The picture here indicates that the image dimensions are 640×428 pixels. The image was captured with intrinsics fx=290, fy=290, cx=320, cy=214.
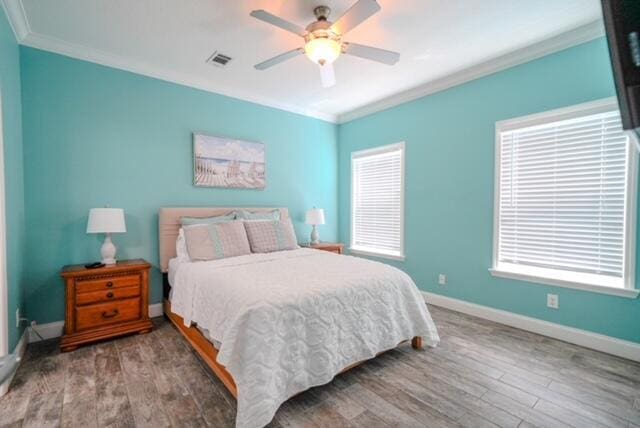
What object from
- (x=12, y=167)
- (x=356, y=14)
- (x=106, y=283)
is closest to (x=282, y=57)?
(x=356, y=14)

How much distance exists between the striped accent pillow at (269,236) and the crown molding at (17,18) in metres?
2.42

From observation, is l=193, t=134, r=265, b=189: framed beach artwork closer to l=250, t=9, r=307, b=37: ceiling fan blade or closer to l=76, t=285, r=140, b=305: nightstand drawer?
l=76, t=285, r=140, b=305: nightstand drawer

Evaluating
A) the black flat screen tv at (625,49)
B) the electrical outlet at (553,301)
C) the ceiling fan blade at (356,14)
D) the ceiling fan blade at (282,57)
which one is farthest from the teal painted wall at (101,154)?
the black flat screen tv at (625,49)

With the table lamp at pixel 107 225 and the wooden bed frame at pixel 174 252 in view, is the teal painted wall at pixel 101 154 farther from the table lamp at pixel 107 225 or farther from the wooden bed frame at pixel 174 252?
the table lamp at pixel 107 225

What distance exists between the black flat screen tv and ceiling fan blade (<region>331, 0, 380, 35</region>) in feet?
5.17

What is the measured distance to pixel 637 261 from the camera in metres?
2.24

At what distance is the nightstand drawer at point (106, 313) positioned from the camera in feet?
8.00

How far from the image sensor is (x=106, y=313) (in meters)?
2.54

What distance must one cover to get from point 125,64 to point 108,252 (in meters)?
1.89

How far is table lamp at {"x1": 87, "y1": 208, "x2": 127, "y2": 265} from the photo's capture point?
252 centimetres

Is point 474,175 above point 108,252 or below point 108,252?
above

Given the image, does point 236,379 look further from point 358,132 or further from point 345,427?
point 358,132

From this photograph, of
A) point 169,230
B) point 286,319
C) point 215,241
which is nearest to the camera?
point 286,319

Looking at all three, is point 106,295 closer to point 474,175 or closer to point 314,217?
point 314,217
